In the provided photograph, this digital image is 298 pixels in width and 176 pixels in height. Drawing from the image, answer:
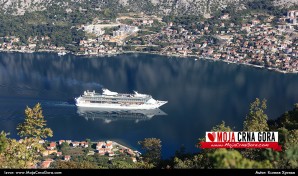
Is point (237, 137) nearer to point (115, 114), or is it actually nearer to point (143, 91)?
point (115, 114)

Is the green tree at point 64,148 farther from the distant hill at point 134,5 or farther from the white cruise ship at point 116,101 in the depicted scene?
the distant hill at point 134,5

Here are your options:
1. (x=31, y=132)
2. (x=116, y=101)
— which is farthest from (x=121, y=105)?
(x=31, y=132)

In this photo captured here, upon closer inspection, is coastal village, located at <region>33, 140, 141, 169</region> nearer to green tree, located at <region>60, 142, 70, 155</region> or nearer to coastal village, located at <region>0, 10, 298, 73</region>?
green tree, located at <region>60, 142, 70, 155</region>

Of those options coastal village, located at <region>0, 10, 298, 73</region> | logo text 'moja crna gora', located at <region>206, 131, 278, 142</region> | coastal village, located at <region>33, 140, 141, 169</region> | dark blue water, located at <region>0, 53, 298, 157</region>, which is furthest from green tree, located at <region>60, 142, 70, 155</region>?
coastal village, located at <region>0, 10, 298, 73</region>

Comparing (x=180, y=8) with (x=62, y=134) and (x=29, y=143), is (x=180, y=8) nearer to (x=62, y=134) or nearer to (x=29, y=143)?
(x=62, y=134)

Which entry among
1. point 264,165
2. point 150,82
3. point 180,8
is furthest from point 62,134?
point 180,8

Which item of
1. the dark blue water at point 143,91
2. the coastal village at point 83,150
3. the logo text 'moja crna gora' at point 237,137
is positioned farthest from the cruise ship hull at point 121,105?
the logo text 'moja crna gora' at point 237,137
